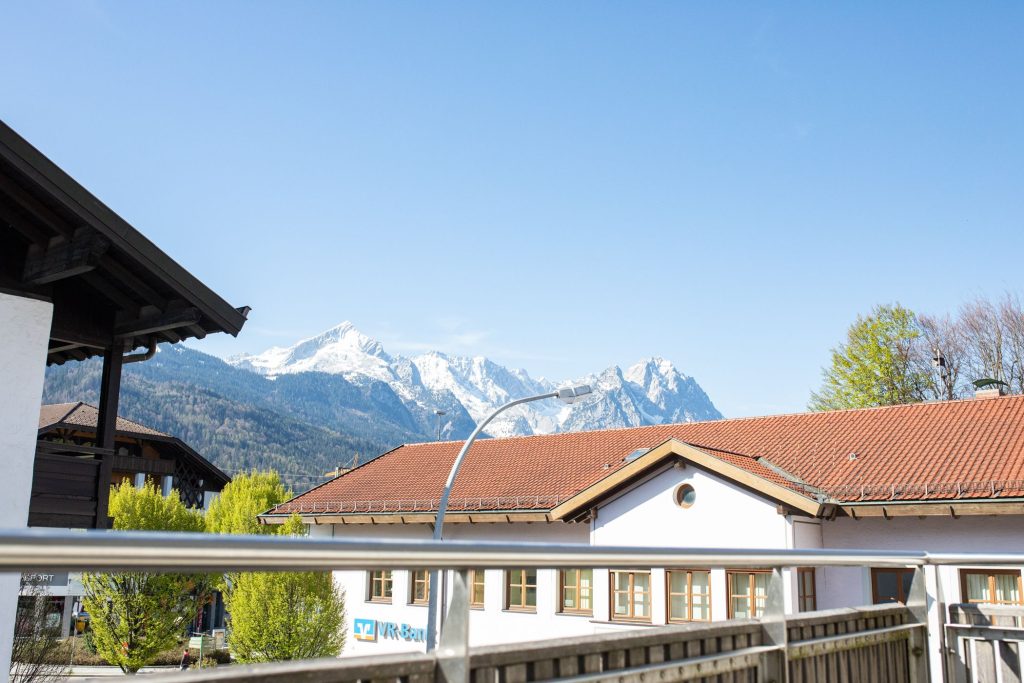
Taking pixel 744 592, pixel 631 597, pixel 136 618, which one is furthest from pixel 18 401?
pixel 136 618

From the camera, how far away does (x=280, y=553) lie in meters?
2.07

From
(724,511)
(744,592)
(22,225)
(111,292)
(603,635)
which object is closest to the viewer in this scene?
(603,635)

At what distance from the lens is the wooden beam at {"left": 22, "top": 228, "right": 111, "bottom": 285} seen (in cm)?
983

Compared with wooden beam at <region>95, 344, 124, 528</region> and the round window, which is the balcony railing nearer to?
wooden beam at <region>95, 344, 124, 528</region>

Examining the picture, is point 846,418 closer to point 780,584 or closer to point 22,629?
point 22,629

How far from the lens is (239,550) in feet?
6.57

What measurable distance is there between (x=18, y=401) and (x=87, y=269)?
149 cm

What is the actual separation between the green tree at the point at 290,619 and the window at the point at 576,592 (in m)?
6.69

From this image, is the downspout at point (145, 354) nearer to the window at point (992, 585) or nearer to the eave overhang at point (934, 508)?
the eave overhang at point (934, 508)

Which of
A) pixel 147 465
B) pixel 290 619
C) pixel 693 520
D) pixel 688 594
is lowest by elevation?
pixel 290 619

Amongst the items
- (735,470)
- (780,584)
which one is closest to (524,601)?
(735,470)

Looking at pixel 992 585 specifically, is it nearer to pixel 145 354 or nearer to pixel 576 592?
pixel 576 592

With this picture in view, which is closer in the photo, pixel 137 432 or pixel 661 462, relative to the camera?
pixel 661 462

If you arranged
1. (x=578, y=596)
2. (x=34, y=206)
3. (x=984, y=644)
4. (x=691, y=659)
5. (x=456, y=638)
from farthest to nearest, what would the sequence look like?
(x=578, y=596), (x=34, y=206), (x=984, y=644), (x=691, y=659), (x=456, y=638)
